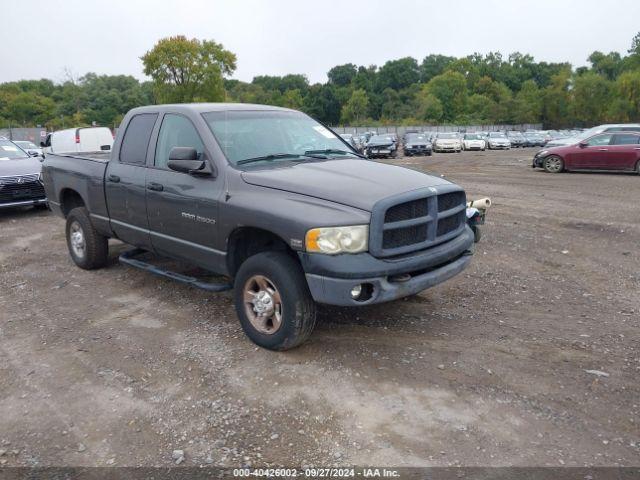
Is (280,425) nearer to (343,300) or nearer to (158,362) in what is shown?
(343,300)

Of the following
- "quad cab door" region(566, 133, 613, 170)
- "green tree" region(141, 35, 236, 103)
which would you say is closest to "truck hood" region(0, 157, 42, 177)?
"quad cab door" region(566, 133, 613, 170)

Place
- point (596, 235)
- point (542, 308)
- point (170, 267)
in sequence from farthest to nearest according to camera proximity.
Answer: point (596, 235), point (170, 267), point (542, 308)

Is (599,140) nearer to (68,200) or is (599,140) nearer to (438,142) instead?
(68,200)

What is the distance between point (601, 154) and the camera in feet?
58.1

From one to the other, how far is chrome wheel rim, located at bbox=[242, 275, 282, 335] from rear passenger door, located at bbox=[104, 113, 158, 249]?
161 centimetres

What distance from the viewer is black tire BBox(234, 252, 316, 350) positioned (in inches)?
155

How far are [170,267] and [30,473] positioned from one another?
3.85 m

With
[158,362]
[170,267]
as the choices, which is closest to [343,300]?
[158,362]

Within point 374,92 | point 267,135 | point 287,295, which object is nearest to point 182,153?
point 267,135

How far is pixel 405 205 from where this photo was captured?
400 centimetres

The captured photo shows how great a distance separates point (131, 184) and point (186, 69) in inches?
2344

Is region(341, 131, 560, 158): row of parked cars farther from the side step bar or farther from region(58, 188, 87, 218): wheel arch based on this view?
the side step bar

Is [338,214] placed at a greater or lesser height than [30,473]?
greater

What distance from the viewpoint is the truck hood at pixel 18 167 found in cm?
1040
